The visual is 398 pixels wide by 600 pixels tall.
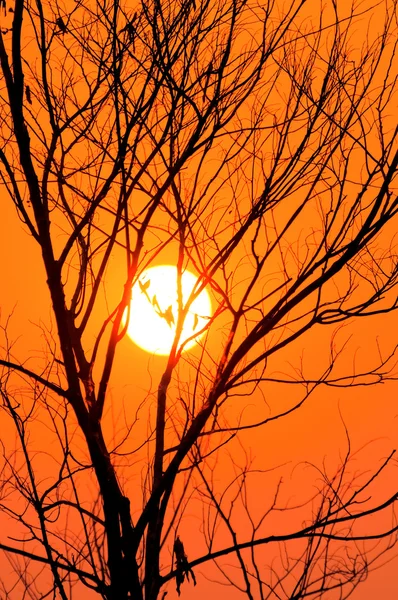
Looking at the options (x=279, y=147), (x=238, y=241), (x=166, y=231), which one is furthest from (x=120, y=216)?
(x=279, y=147)

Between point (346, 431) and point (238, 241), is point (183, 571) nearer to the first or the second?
point (346, 431)

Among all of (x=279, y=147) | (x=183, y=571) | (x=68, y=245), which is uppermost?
(x=279, y=147)

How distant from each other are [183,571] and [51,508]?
65 cm

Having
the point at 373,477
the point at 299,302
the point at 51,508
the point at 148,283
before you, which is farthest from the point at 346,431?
the point at 51,508

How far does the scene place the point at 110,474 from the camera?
332 cm

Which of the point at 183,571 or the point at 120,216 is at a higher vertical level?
the point at 120,216

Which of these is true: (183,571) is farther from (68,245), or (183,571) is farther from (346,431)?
(68,245)

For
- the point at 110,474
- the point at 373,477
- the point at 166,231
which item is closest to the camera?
the point at 110,474

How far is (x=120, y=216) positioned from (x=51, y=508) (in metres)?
1.38

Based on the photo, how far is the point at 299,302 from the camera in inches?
131

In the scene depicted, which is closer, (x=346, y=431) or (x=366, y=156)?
(x=366, y=156)

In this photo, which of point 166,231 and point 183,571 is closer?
point 183,571

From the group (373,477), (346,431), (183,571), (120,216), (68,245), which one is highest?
Answer: (120,216)

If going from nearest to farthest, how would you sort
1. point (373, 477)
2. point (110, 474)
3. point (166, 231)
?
point (110, 474), point (373, 477), point (166, 231)
